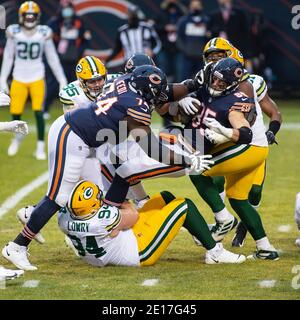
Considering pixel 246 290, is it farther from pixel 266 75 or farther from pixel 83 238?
pixel 266 75

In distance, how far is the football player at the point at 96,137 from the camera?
614 cm

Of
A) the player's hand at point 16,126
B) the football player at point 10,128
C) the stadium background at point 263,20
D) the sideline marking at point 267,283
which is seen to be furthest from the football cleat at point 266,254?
the stadium background at point 263,20

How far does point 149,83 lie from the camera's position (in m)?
6.13

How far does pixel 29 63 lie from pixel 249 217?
5403mm

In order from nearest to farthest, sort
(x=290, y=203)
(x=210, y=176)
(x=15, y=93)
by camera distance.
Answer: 1. (x=210, y=176)
2. (x=290, y=203)
3. (x=15, y=93)

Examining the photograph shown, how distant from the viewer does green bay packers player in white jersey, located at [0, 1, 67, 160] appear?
36.1 feet

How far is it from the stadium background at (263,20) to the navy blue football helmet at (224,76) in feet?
31.9

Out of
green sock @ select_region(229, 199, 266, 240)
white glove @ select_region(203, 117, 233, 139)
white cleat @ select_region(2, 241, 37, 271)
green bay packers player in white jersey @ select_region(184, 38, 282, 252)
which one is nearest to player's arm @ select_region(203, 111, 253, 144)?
white glove @ select_region(203, 117, 233, 139)

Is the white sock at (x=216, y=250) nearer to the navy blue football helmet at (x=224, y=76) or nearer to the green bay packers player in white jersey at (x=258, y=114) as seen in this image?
the green bay packers player in white jersey at (x=258, y=114)

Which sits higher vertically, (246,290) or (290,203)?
(246,290)

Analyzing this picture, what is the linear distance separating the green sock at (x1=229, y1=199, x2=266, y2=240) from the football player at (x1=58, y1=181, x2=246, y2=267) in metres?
0.29
